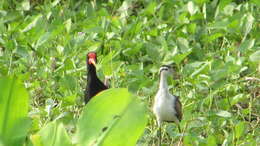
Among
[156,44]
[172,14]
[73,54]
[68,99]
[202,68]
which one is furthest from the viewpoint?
[172,14]

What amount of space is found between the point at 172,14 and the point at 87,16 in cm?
72

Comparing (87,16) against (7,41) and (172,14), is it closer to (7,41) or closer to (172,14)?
(172,14)

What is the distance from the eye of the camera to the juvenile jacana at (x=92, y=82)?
4.53 m

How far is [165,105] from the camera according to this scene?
416cm

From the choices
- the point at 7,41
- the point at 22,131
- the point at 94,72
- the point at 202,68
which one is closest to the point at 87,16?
the point at 7,41

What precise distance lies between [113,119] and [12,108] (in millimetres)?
147

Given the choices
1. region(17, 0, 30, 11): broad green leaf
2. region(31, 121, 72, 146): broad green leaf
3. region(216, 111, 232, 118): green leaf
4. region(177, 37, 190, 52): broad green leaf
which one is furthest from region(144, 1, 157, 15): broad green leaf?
region(31, 121, 72, 146): broad green leaf

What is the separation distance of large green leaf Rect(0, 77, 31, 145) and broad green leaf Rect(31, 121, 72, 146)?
2 centimetres

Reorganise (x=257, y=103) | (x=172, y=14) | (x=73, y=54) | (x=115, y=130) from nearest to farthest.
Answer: (x=115, y=130) < (x=257, y=103) < (x=73, y=54) < (x=172, y=14)

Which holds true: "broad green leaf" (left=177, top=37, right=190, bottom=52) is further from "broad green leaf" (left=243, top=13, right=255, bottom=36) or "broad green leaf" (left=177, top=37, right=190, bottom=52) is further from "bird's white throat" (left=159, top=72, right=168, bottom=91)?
"bird's white throat" (left=159, top=72, right=168, bottom=91)

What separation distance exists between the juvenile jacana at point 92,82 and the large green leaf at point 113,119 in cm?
342

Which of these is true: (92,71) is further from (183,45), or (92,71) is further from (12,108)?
(12,108)

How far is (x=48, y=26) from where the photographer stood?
19.3 ft

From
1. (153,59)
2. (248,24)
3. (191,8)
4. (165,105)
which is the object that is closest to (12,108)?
(165,105)
